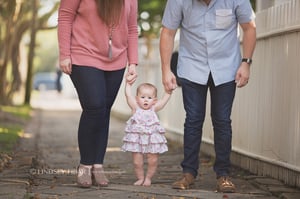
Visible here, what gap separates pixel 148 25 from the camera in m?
19.6

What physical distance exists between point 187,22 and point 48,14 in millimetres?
18122

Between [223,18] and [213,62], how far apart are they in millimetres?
344

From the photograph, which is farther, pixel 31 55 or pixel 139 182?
pixel 31 55

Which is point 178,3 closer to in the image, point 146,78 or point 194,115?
point 194,115

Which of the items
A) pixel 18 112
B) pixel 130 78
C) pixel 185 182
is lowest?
pixel 18 112

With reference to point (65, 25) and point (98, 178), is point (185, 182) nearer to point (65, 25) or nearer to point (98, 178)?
point (98, 178)

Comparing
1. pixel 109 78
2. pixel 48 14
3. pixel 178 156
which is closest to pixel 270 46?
pixel 109 78

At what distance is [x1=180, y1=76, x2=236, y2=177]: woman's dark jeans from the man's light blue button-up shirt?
0.25 feet

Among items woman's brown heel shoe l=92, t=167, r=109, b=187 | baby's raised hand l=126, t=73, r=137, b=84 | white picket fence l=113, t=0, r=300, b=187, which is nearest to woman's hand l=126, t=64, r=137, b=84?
baby's raised hand l=126, t=73, r=137, b=84

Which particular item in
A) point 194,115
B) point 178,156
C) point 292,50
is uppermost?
point 292,50

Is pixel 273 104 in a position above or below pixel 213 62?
below

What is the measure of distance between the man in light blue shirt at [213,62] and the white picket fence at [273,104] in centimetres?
52

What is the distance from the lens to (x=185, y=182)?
221 inches

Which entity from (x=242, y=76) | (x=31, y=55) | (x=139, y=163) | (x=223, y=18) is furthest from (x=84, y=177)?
(x=31, y=55)
